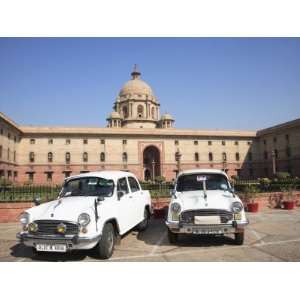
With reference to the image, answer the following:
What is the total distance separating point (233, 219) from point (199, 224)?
78 cm

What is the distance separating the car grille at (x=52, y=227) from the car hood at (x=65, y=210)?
3.0 inches

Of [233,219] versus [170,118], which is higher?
[170,118]

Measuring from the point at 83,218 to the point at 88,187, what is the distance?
1.48 m

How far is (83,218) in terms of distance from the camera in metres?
5.41

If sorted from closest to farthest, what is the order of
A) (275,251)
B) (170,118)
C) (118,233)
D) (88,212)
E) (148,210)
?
(88,212), (275,251), (118,233), (148,210), (170,118)

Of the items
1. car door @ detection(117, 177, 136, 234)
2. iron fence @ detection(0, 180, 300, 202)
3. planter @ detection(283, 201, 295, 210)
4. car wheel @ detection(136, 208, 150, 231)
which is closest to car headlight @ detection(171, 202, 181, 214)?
car door @ detection(117, 177, 136, 234)

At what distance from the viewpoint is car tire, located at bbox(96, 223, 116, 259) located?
5588 mm

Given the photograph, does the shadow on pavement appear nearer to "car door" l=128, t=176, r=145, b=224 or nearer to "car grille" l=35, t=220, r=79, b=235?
"car door" l=128, t=176, r=145, b=224

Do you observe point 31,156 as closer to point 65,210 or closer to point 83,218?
point 65,210

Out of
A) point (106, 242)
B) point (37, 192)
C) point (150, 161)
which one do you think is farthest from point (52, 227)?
point (150, 161)

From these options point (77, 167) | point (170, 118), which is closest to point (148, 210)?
point (77, 167)

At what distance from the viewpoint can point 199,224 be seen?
6.21 meters

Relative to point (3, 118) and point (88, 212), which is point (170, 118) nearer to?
point (3, 118)
